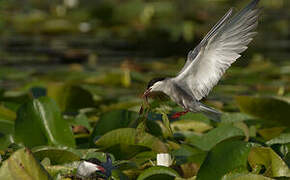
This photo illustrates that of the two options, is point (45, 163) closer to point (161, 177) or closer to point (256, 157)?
point (161, 177)

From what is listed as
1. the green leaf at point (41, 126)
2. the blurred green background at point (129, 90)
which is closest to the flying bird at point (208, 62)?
the blurred green background at point (129, 90)

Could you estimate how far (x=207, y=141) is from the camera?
8.78 feet

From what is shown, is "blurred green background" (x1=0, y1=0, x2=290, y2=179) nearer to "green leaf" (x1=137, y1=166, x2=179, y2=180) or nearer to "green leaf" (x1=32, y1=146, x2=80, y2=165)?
"green leaf" (x1=32, y1=146, x2=80, y2=165)

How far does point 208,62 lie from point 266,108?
1.19 metres

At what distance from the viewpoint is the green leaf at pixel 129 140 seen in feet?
8.00

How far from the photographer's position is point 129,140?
246 centimetres

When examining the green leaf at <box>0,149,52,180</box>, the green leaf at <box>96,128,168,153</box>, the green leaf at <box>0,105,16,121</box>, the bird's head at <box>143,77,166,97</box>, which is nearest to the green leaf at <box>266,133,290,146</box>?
the green leaf at <box>96,128,168,153</box>

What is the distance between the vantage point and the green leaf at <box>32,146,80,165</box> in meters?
2.24

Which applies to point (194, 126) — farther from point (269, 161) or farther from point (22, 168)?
point (22, 168)

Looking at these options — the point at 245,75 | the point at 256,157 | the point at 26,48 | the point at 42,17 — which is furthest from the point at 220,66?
the point at 42,17

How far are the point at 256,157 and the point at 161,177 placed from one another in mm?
360

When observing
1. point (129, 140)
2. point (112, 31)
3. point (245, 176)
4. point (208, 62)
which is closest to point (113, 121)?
point (129, 140)

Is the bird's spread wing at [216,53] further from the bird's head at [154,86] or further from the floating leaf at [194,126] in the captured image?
the floating leaf at [194,126]

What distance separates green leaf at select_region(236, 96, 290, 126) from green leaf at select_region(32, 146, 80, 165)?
1148mm
